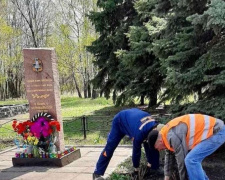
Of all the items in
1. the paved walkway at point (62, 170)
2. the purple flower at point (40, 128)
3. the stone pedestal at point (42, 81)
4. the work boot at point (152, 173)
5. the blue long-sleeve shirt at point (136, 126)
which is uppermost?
the stone pedestal at point (42, 81)

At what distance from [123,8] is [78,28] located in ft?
50.7

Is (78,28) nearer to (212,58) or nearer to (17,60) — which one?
(17,60)

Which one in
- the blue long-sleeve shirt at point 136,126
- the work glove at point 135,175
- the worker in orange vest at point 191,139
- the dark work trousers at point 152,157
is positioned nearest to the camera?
the worker in orange vest at point 191,139

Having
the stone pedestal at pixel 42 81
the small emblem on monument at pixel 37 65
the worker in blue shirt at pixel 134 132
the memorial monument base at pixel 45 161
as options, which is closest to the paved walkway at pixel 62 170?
Answer: the memorial monument base at pixel 45 161

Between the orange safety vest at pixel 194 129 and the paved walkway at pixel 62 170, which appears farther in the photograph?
the paved walkway at pixel 62 170

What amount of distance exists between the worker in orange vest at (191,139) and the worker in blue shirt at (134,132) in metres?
0.71

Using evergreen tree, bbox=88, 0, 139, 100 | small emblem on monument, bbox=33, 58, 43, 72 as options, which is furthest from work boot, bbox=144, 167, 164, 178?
evergreen tree, bbox=88, 0, 139, 100

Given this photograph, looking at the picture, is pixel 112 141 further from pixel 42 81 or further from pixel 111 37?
pixel 111 37

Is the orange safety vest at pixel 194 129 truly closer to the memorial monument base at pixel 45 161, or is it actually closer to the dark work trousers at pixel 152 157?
the dark work trousers at pixel 152 157

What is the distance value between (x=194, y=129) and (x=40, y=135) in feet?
12.7

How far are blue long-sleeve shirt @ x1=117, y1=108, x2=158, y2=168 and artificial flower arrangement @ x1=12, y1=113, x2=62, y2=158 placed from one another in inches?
87.5

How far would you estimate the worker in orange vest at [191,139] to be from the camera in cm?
325

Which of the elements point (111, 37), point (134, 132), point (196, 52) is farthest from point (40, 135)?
point (111, 37)

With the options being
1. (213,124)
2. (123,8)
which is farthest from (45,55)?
(123,8)
